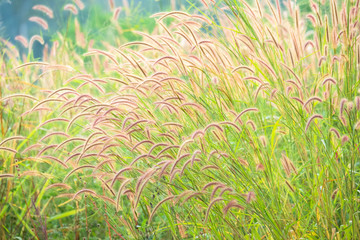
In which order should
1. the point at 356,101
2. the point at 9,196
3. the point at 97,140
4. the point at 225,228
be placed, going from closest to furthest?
the point at 356,101 → the point at 97,140 → the point at 225,228 → the point at 9,196

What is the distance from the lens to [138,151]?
1970 millimetres

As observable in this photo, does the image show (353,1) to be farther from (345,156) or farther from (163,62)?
(163,62)

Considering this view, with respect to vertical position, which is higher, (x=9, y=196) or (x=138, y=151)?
(x=138, y=151)

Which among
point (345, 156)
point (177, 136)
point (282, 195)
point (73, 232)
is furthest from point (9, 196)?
point (345, 156)

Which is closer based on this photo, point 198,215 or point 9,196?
point 198,215

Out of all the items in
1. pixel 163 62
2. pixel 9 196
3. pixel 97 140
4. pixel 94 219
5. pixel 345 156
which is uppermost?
pixel 163 62

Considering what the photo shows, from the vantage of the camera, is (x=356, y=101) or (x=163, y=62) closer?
(x=356, y=101)

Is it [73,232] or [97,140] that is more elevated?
[97,140]

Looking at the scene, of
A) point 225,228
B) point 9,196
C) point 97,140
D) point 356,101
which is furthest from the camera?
point 9,196

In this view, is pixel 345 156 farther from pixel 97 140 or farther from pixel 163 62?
pixel 97 140

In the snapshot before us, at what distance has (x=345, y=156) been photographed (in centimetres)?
202

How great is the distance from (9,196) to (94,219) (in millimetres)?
536

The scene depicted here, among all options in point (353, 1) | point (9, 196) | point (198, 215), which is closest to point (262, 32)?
point (353, 1)

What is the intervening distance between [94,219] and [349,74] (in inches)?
70.9
